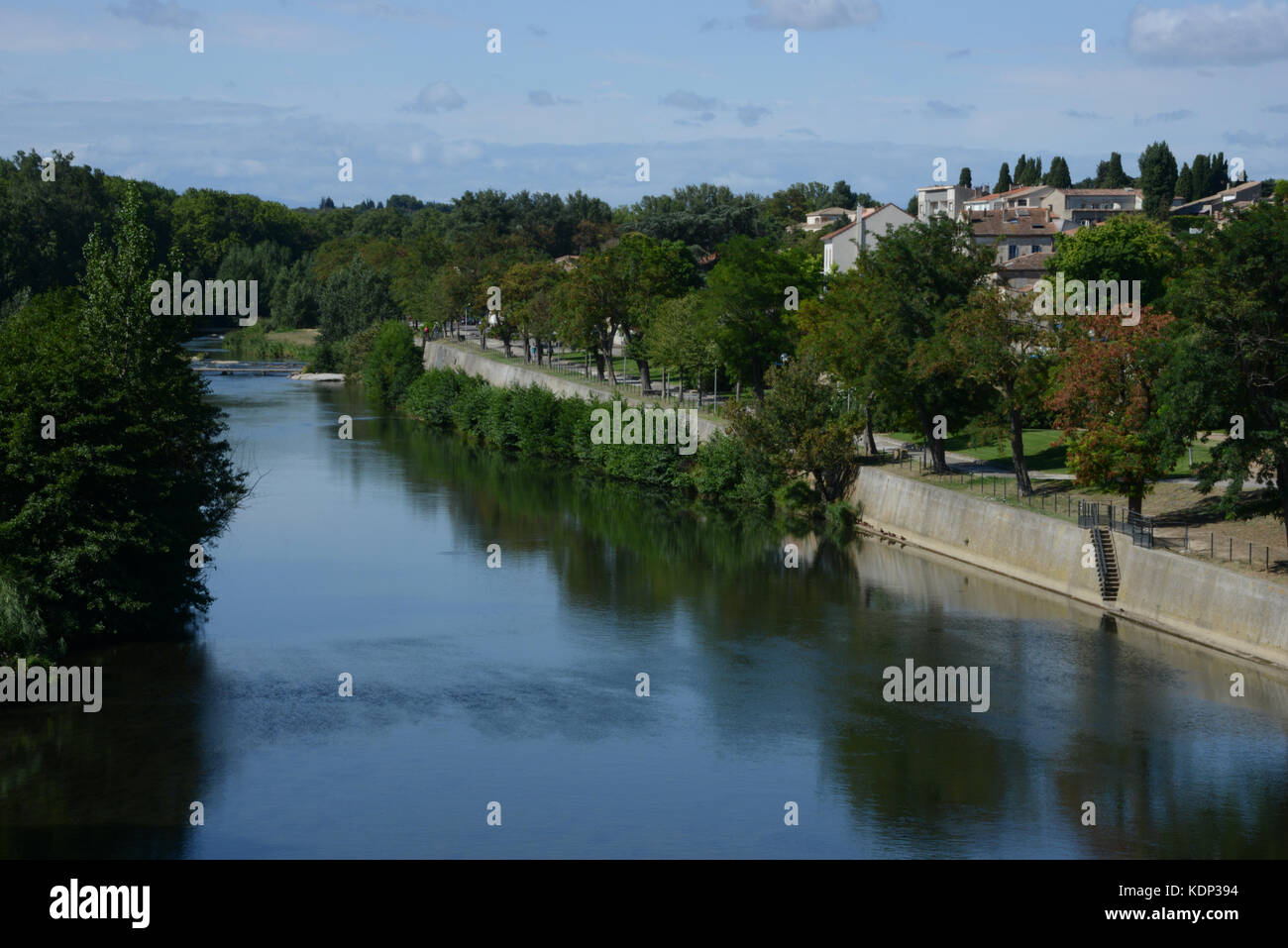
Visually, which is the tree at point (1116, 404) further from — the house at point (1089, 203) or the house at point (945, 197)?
the house at point (945, 197)

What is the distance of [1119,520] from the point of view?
47.0 m

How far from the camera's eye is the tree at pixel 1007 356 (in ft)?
174

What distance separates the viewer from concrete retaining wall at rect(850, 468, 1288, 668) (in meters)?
39.5

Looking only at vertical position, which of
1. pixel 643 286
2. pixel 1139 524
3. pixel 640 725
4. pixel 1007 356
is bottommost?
pixel 640 725

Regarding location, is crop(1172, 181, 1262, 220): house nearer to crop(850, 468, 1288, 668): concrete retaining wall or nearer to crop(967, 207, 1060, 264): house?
crop(967, 207, 1060, 264): house

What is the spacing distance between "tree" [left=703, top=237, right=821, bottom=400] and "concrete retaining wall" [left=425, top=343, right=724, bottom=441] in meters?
4.85

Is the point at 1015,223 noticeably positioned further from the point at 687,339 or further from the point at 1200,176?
the point at 687,339

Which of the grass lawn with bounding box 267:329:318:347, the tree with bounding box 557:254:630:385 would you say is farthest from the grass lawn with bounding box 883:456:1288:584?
the grass lawn with bounding box 267:329:318:347

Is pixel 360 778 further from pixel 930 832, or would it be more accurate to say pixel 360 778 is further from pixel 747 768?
pixel 930 832

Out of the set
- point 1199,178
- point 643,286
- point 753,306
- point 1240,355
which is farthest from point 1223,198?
point 1240,355

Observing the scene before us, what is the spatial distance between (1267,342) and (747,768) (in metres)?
19.7

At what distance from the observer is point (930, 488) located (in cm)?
5716

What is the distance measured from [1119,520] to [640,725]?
791 inches
